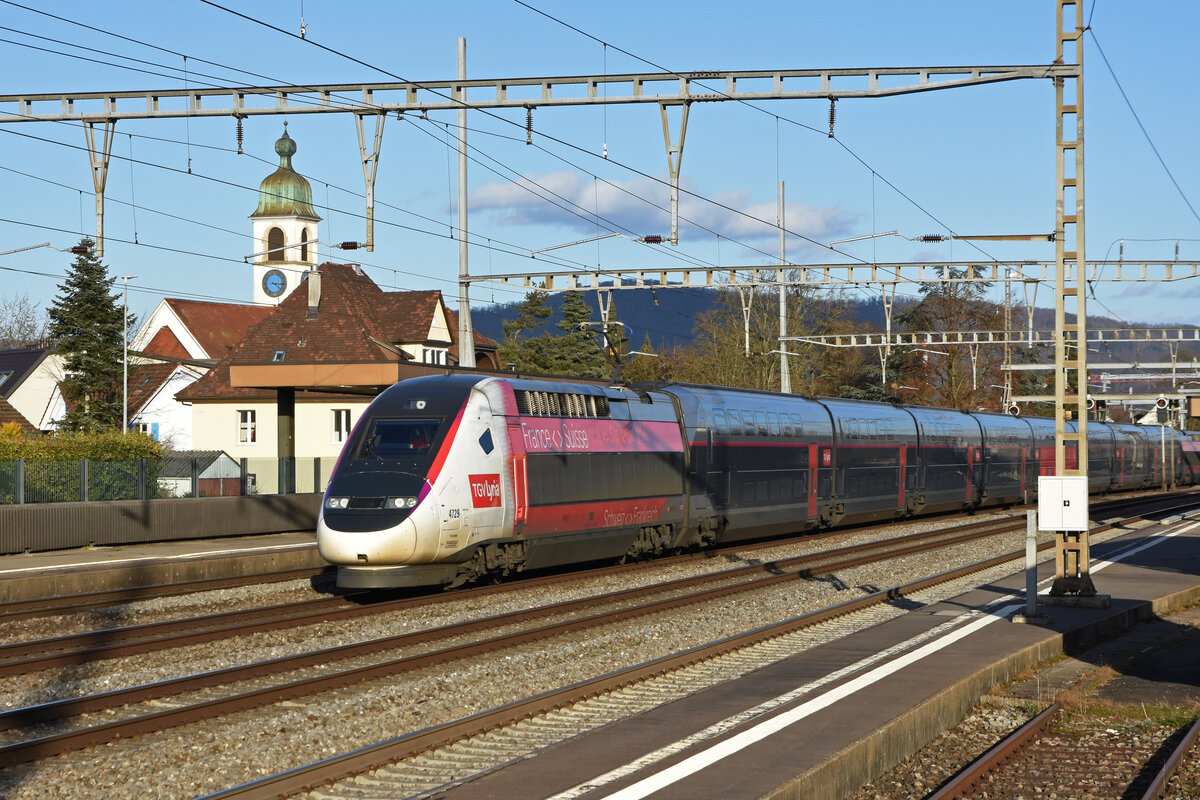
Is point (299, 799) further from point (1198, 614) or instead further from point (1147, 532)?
point (1147, 532)

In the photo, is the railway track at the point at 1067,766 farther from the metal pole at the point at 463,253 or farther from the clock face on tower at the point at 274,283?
the clock face on tower at the point at 274,283

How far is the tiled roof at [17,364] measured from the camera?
92375 millimetres

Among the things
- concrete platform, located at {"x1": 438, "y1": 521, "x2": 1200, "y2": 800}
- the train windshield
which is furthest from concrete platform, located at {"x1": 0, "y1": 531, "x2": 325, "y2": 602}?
concrete platform, located at {"x1": 438, "y1": 521, "x2": 1200, "y2": 800}

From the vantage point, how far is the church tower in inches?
3930

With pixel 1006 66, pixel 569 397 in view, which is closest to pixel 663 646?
pixel 569 397

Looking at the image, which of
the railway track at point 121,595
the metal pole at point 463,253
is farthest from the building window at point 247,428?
the railway track at point 121,595

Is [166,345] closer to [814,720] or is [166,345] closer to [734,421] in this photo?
[734,421]

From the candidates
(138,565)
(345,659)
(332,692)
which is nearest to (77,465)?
(138,565)

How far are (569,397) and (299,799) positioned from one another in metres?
13.4

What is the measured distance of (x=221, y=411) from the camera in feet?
203

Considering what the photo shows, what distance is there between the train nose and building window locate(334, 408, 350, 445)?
4149cm

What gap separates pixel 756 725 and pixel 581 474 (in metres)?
11.9

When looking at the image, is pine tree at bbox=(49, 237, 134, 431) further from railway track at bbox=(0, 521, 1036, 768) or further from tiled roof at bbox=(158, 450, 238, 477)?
railway track at bbox=(0, 521, 1036, 768)

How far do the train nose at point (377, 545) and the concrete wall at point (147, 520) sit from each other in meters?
11.9
